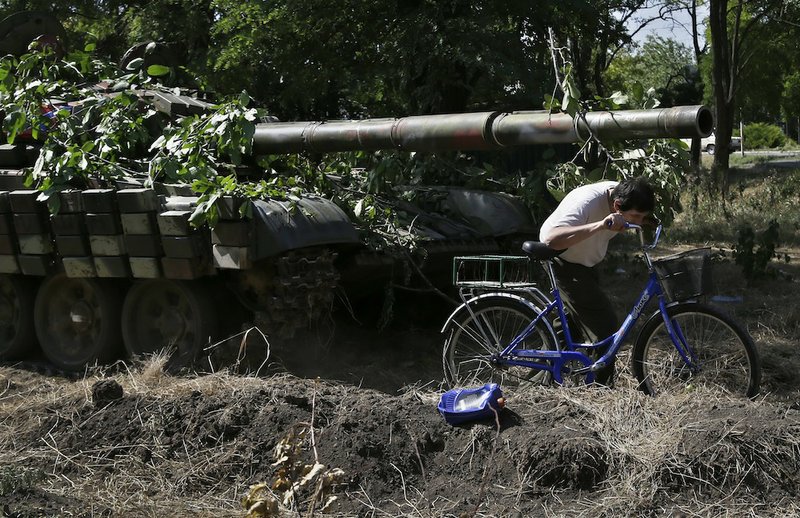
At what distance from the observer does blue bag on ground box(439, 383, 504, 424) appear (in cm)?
478

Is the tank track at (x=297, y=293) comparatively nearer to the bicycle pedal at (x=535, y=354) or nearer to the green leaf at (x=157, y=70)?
the bicycle pedal at (x=535, y=354)

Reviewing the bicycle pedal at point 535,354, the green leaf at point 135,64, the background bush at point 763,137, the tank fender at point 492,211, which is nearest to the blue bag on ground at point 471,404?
the bicycle pedal at point 535,354

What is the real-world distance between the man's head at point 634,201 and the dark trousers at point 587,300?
453 mm

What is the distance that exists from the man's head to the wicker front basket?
0.84ft

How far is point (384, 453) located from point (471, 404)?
0.49 m

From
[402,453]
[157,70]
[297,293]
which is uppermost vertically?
[157,70]

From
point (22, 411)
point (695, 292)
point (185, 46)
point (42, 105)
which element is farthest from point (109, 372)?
point (185, 46)

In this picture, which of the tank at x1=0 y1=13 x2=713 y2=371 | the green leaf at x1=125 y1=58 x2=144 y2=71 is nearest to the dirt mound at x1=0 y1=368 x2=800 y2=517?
the tank at x1=0 y1=13 x2=713 y2=371

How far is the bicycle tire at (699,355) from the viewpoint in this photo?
5180mm

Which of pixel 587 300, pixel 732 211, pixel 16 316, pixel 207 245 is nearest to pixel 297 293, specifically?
pixel 207 245

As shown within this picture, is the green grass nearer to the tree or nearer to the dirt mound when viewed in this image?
the tree

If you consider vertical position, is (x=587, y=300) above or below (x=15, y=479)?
above

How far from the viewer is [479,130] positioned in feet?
21.5

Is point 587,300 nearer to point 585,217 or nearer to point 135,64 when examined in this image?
point 585,217
